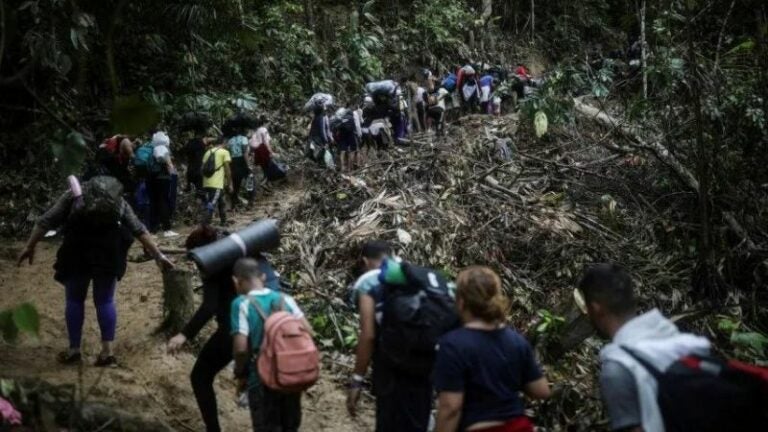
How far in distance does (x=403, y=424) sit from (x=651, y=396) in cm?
175

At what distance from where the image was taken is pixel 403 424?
13.8 feet

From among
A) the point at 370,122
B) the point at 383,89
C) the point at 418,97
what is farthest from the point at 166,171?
the point at 418,97

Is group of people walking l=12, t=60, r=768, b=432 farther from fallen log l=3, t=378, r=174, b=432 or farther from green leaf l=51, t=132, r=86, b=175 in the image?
green leaf l=51, t=132, r=86, b=175

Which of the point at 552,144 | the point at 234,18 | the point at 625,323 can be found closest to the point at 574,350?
the point at 625,323

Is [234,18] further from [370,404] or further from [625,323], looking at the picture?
[625,323]

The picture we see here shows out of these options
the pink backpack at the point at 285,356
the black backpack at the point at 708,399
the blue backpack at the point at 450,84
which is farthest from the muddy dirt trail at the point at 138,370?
the blue backpack at the point at 450,84

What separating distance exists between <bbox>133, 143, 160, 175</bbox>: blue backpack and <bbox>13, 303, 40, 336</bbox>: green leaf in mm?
7814

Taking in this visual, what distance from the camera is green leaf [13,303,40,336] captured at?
2672 mm

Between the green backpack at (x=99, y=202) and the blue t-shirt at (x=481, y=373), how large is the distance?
3224 millimetres

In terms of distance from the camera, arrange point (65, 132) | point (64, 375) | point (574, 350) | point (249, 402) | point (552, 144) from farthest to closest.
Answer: point (552, 144)
point (574, 350)
point (64, 375)
point (249, 402)
point (65, 132)

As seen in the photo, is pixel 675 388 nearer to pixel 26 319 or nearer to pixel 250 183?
pixel 26 319

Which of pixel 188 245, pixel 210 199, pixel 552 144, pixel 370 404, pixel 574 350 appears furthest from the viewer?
pixel 552 144

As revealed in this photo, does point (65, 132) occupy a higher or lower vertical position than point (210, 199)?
higher

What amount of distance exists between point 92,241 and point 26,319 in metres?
3.25
